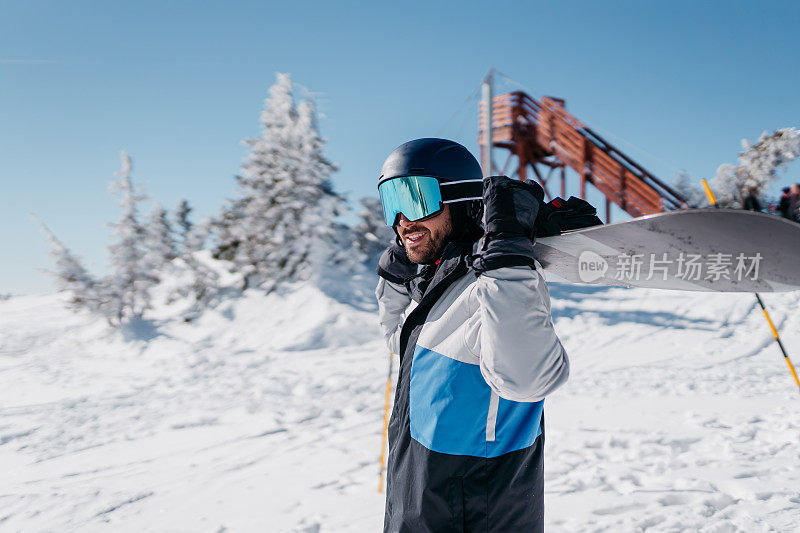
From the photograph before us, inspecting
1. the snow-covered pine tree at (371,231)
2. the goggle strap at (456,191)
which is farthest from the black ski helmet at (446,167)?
the snow-covered pine tree at (371,231)

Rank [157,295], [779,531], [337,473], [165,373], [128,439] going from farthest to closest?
[157,295], [165,373], [128,439], [337,473], [779,531]

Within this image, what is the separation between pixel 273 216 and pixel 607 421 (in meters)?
13.7

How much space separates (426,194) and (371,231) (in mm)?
17584

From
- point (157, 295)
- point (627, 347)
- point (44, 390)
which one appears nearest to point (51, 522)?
point (44, 390)

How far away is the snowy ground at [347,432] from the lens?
3.54m

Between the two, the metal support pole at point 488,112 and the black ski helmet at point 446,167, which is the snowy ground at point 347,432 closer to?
the black ski helmet at point 446,167

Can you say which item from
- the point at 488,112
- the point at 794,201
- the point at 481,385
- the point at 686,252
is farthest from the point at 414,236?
the point at 794,201

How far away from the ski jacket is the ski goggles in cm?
28

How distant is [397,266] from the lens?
2334 millimetres

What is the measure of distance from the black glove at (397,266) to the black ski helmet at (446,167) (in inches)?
16.7

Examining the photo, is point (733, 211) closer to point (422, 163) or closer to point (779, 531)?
point (422, 163)

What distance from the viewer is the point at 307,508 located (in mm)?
3684

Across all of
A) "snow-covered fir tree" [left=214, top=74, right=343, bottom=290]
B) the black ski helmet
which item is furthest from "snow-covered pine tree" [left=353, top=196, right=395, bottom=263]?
the black ski helmet

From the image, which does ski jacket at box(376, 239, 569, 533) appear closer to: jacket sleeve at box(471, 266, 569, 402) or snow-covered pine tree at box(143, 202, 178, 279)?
jacket sleeve at box(471, 266, 569, 402)
